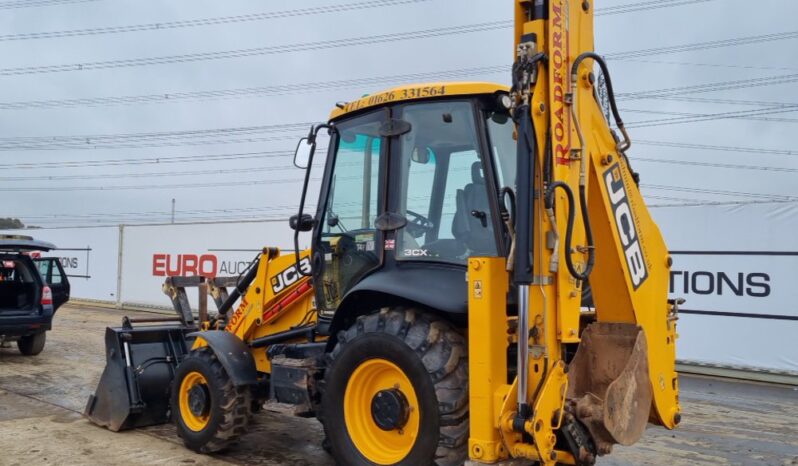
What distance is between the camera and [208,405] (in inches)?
218

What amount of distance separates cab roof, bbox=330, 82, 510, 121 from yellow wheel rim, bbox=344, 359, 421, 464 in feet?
5.53

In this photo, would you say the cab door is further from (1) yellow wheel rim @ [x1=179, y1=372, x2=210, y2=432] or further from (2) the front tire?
(1) yellow wheel rim @ [x1=179, y1=372, x2=210, y2=432]

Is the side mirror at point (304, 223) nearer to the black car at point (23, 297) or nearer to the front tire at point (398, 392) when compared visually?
the front tire at point (398, 392)

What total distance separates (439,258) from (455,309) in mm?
501

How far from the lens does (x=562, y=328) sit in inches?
144

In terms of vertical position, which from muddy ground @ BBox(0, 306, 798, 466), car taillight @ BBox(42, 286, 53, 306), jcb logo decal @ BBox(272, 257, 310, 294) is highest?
jcb logo decal @ BBox(272, 257, 310, 294)

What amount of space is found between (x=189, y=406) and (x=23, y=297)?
6.61m

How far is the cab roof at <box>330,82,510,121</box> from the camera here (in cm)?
432

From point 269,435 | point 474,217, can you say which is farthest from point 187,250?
point 474,217

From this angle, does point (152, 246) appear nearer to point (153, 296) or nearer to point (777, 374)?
point (153, 296)

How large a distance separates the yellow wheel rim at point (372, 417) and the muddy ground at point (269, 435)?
1.30 metres

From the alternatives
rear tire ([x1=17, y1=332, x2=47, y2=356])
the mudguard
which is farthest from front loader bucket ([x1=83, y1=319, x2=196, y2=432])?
rear tire ([x1=17, y1=332, x2=47, y2=356])

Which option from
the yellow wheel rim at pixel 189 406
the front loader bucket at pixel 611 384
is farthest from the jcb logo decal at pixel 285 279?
the front loader bucket at pixel 611 384

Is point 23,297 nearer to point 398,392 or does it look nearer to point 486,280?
point 398,392
